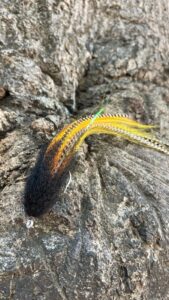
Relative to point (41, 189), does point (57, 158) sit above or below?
above

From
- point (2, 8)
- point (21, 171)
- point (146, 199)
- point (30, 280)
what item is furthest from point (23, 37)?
point (30, 280)

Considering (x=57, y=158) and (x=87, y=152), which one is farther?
(x=87, y=152)

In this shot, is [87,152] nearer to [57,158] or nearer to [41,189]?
[57,158]

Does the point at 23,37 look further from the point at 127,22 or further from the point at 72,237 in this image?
the point at 72,237

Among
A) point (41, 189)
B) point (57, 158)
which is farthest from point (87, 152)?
point (41, 189)
